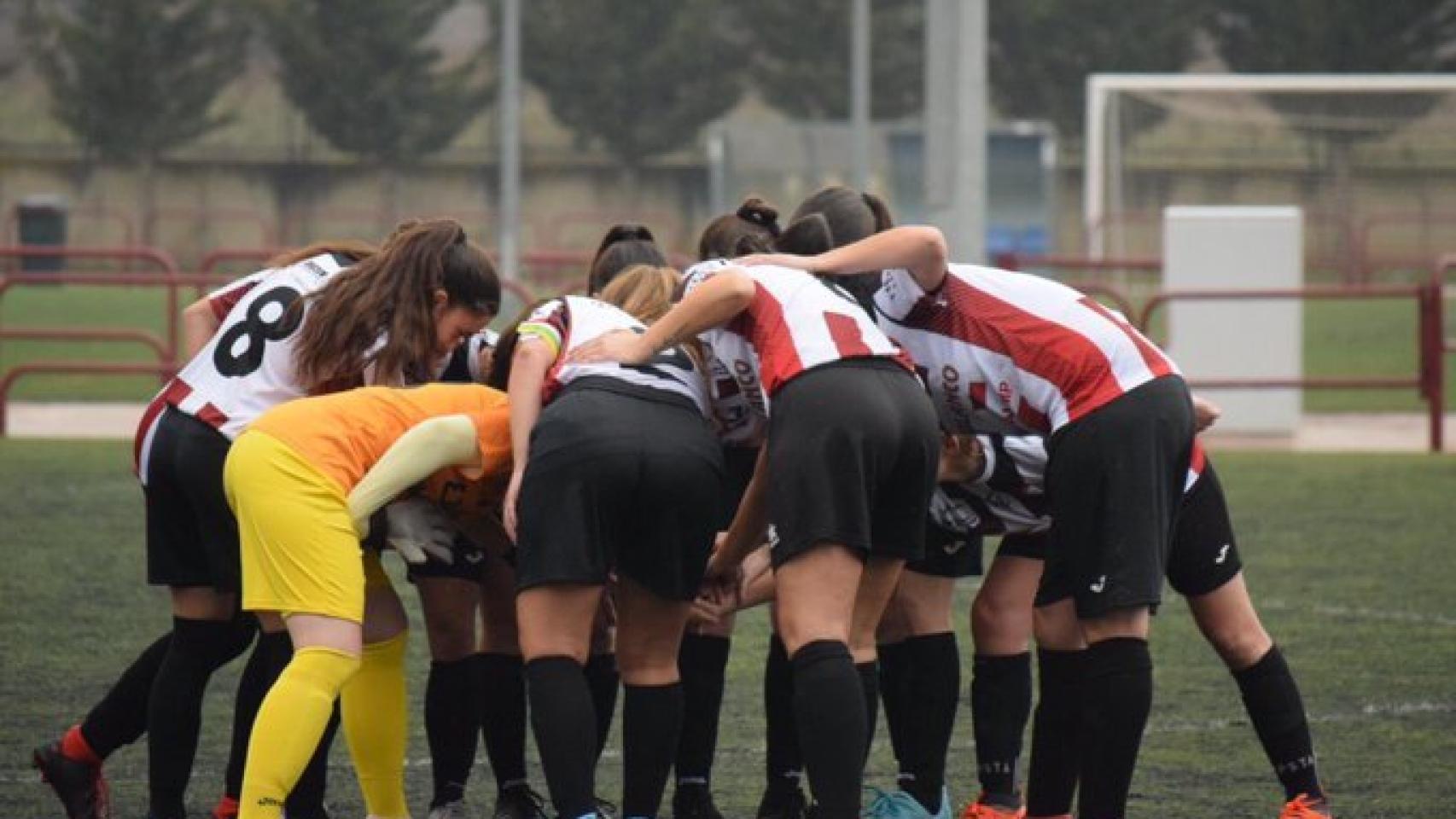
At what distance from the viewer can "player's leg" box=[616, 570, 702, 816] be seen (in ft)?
19.4

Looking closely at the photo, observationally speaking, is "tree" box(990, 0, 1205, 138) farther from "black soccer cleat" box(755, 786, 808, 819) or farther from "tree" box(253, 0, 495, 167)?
"black soccer cleat" box(755, 786, 808, 819)

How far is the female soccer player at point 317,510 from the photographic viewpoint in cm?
568

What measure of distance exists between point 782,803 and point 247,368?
5.82 feet

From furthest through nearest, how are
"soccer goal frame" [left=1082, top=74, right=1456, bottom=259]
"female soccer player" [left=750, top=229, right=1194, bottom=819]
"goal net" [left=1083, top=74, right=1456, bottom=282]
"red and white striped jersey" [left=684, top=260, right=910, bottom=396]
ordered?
"goal net" [left=1083, top=74, right=1456, bottom=282] < "soccer goal frame" [left=1082, top=74, right=1456, bottom=259] < "female soccer player" [left=750, top=229, right=1194, bottom=819] < "red and white striped jersey" [left=684, top=260, right=910, bottom=396]

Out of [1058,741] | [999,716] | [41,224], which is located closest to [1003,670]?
[999,716]

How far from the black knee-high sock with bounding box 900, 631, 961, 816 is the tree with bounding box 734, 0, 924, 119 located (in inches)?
1467

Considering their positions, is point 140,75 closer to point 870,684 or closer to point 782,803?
point 782,803

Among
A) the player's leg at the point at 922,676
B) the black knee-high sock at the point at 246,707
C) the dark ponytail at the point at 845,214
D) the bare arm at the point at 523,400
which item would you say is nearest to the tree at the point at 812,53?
the dark ponytail at the point at 845,214

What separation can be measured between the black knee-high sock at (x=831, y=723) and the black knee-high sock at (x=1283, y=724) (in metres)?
1.25

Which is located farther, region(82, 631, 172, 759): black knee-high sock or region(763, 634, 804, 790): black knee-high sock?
region(763, 634, 804, 790): black knee-high sock

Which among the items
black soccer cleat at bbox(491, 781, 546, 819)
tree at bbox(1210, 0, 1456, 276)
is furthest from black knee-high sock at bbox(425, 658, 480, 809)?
tree at bbox(1210, 0, 1456, 276)

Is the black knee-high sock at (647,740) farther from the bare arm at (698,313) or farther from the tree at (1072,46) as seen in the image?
the tree at (1072,46)

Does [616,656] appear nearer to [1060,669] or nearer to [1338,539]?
[1060,669]

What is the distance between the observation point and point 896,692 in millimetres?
6641
